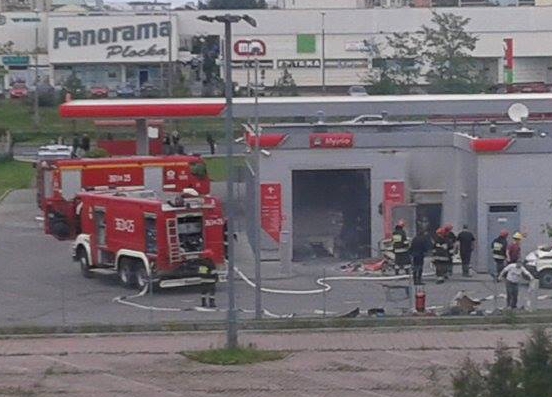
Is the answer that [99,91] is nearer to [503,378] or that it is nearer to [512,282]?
[512,282]

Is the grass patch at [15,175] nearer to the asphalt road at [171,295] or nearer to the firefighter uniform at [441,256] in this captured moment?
the asphalt road at [171,295]

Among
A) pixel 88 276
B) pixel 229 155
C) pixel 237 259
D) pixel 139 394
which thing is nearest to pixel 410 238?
pixel 237 259

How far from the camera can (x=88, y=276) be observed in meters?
34.1

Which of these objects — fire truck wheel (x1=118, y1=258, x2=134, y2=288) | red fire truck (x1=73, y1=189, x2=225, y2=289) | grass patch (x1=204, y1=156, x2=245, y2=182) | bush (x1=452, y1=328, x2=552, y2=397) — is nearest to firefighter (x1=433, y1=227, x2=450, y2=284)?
red fire truck (x1=73, y1=189, x2=225, y2=289)

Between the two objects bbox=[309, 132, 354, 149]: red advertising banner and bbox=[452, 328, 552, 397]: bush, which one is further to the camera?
bbox=[309, 132, 354, 149]: red advertising banner

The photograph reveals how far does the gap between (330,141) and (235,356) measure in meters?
13.7

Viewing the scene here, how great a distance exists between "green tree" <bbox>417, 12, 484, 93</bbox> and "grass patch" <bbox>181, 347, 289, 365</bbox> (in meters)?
46.4

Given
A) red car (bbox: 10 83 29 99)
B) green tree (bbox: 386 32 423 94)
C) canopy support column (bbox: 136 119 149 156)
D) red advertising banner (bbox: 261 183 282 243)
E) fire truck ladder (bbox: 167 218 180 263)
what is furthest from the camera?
red car (bbox: 10 83 29 99)

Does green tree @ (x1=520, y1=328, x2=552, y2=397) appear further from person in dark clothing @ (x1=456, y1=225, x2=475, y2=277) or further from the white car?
person in dark clothing @ (x1=456, y1=225, x2=475, y2=277)

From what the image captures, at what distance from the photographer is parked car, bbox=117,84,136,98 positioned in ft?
263

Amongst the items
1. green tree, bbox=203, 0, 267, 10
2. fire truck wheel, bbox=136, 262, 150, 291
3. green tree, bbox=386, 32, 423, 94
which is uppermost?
green tree, bbox=203, 0, 267, 10

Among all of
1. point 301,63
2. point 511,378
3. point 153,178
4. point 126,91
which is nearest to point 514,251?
point 153,178

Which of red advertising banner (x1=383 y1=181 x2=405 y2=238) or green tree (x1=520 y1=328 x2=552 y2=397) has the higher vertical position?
red advertising banner (x1=383 y1=181 x2=405 y2=238)

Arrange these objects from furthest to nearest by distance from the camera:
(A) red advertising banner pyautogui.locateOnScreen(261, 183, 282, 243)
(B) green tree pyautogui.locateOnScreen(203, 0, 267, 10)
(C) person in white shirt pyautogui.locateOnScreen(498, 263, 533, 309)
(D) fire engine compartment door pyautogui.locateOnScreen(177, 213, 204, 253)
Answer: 1. (B) green tree pyautogui.locateOnScreen(203, 0, 267, 10)
2. (A) red advertising banner pyautogui.locateOnScreen(261, 183, 282, 243)
3. (D) fire engine compartment door pyautogui.locateOnScreen(177, 213, 204, 253)
4. (C) person in white shirt pyautogui.locateOnScreen(498, 263, 533, 309)
